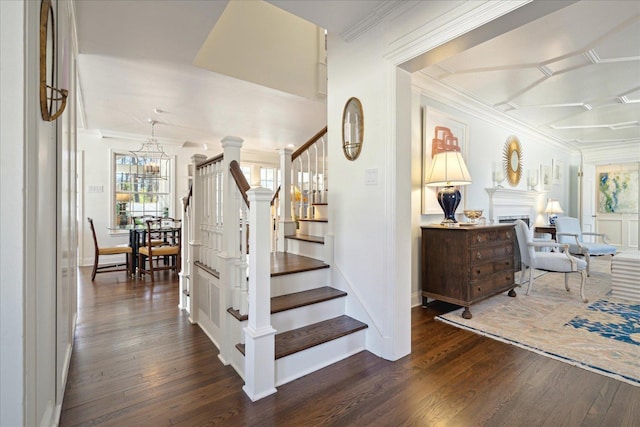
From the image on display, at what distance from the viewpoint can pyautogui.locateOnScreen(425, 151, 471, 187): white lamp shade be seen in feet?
9.93

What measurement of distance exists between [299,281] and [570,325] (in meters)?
2.47

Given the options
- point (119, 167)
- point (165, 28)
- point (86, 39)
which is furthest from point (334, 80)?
point (119, 167)

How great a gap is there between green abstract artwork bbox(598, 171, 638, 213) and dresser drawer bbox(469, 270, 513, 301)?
5874mm

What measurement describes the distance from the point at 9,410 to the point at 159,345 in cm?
169

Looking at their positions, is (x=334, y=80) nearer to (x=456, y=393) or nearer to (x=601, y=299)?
(x=456, y=393)

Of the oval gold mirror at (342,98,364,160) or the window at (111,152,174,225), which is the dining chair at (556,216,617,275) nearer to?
the oval gold mirror at (342,98,364,160)

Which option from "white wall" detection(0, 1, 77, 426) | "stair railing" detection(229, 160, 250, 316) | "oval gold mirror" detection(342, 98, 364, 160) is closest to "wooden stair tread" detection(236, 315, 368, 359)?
"stair railing" detection(229, 160, 250, 316)

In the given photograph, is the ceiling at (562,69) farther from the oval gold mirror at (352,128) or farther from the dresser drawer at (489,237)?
the dresser drawer at (489,237)

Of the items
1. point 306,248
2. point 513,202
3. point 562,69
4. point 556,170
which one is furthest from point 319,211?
point 556,170

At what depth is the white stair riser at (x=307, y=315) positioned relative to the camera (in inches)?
83.3

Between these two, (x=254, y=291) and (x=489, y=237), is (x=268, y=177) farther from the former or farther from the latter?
(x=254, y=291)

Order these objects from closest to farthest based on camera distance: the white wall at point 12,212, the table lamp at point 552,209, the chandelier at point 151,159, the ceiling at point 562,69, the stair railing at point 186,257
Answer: the white wall at point 12,212
the ceiling at point 562,69
the stair railing at point 186,257
the table lamp at point 552,209
the chandelier at point 151,159

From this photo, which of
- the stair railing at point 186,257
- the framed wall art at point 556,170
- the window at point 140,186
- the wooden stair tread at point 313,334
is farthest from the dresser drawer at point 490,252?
the window at point 140,186

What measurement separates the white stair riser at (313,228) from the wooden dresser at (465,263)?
1.08m
